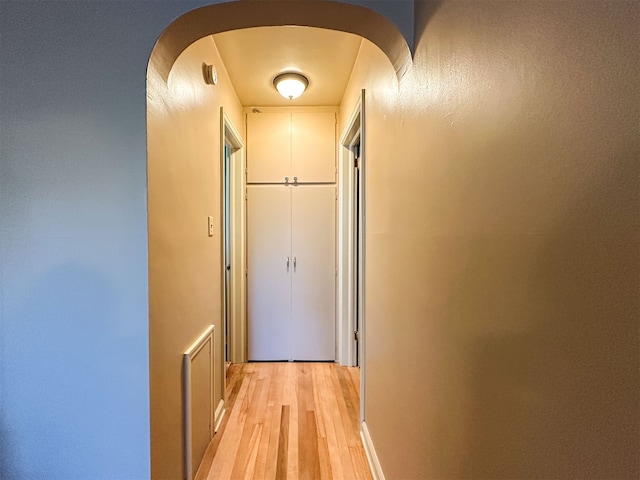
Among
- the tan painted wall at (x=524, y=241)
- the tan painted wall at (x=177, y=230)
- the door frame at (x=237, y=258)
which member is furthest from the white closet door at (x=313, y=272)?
the tan painted wall at (x=524, y=241)

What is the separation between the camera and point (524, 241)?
573 mm

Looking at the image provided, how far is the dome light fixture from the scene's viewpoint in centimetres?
237

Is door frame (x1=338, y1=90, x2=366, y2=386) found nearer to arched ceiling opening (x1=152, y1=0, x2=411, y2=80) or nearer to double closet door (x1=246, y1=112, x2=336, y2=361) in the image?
double closet door (x1=246, y1=112, x2=336, y2=361)

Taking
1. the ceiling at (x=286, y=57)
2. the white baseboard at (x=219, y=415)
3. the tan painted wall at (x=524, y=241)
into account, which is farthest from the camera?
the white baseboard at (x=219, y=415)

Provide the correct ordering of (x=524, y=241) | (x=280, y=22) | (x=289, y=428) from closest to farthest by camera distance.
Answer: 1. (x=524, y=241)
2. (x=280, y=22)
3. (x=289, y=428)

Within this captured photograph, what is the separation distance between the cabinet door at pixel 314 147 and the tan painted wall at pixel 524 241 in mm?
1862

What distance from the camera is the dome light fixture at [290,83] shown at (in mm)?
2371

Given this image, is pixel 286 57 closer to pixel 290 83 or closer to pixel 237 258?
pixel 290 83

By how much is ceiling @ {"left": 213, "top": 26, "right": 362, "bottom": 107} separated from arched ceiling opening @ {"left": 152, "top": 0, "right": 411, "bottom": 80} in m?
0.74

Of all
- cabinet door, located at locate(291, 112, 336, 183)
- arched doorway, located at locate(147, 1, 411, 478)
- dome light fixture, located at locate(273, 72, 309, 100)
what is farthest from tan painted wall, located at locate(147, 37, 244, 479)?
cabinet door, located at locate(291, 112, 336, 183)

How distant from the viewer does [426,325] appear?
1.01 m

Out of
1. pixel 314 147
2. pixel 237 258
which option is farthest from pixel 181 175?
pixel 314 147

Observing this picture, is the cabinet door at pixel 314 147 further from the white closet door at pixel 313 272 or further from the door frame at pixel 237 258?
the door frame at pixel 237 258

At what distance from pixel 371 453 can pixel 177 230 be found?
161 cm
